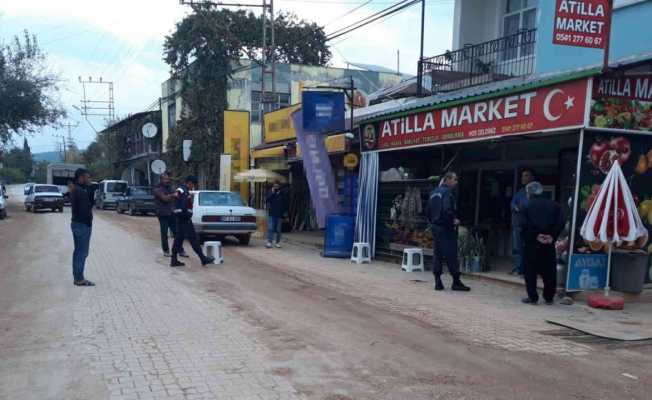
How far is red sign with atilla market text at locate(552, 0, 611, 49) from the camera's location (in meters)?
8.76

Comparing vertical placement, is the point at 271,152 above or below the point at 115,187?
above

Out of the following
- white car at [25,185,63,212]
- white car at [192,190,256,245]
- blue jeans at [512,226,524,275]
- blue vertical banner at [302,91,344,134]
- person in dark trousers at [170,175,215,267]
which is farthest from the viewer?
white car at [25,185,63,212]

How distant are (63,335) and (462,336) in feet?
14.3

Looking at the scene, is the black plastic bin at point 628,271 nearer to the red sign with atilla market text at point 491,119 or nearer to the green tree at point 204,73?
the red sign with atilla market text at point 491,119

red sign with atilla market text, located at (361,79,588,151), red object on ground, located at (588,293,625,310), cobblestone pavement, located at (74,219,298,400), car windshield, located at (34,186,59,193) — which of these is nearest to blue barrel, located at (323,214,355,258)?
red sign with atilla market text, located at (361,79,588,151)

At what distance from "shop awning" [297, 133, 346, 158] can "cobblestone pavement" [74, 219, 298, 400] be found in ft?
22.7

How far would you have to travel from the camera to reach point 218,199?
16.4 m

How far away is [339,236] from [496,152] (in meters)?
4.24

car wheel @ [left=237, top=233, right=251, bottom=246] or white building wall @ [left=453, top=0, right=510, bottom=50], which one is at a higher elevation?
white building wall @ [left=453, top=0, right=510, bottom=50]

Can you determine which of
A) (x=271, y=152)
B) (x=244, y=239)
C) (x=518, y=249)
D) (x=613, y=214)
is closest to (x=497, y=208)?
(x=518, y=249)

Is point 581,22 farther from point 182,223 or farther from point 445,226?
point 182,223

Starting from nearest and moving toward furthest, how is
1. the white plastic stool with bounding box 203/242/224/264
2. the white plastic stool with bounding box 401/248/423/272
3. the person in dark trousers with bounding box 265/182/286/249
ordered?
1. the white plastic stool with bounding box 401/248/423/272
2. the white plastic stool with bounding box 203/242/224/264
3. the person in dark trousers with bounding box 265/182/286/249

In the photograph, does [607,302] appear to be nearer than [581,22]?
Yes

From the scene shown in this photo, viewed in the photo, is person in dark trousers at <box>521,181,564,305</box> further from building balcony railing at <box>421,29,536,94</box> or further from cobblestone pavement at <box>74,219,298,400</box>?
building balcony railing at <box>421,29,536,94</box>
